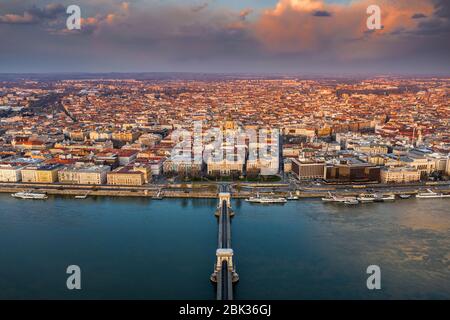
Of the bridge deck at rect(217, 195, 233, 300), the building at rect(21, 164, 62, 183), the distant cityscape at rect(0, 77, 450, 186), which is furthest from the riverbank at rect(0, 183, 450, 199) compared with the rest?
the bridge deck at rect(217, 195, 233, 300)

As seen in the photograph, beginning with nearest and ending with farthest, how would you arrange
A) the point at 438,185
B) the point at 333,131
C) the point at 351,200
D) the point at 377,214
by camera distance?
the point at 377,214 < the point at 351,200 < the point at 438,185 < the point at 333,131

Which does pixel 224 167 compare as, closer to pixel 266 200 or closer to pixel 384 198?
pixel 266 200

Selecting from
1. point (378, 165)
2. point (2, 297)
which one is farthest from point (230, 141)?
point (2, 297)

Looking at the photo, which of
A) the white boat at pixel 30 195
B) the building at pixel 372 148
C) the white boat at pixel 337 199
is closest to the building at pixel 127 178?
the white boat at pixel 30 195

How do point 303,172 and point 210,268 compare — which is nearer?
point 210,268

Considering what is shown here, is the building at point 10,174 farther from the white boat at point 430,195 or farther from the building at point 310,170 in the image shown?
the white boat at point 430,195

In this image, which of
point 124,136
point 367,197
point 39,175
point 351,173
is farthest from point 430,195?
point 124,136
